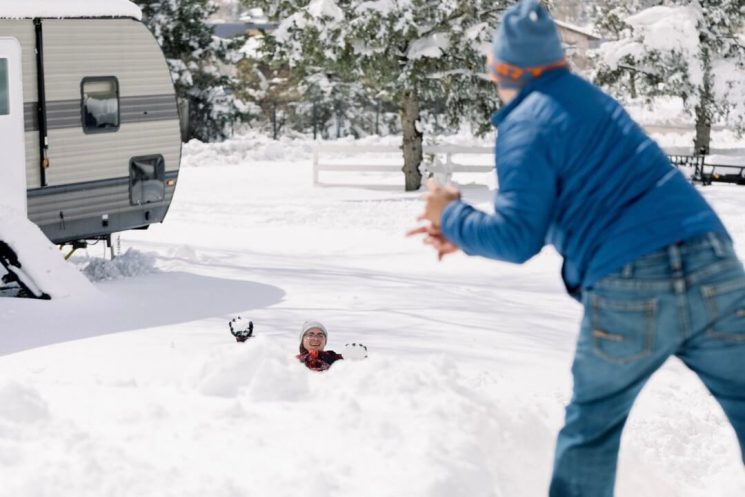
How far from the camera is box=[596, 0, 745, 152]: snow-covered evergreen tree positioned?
25828 millimetres

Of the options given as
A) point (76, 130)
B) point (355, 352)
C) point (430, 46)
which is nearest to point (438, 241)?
point (355, 352)

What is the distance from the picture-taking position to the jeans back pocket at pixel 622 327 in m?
3.29

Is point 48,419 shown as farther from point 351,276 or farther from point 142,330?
point 351,276

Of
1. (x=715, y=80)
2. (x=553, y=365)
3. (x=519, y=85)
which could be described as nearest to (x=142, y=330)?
(x=553, y=365)

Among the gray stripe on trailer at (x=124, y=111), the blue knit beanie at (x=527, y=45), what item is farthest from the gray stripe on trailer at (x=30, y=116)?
the blue knit beanie at (x=527, y=45)

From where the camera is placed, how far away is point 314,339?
7.30m

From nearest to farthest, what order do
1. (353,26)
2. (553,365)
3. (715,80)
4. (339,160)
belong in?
(553,365) < (353,26) < (715,80) < (339,160)

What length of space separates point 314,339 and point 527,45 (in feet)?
13.3

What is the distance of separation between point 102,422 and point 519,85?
222 centimetres

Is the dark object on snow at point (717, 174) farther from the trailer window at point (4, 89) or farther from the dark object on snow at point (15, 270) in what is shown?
the dark object on snow at point (15, 270)

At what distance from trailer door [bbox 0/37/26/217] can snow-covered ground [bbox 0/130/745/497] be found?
1.32 metres

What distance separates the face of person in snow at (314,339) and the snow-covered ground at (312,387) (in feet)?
1.95

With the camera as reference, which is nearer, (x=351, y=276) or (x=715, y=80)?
(x=351, y=276)

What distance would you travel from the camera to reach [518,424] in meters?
4.98
